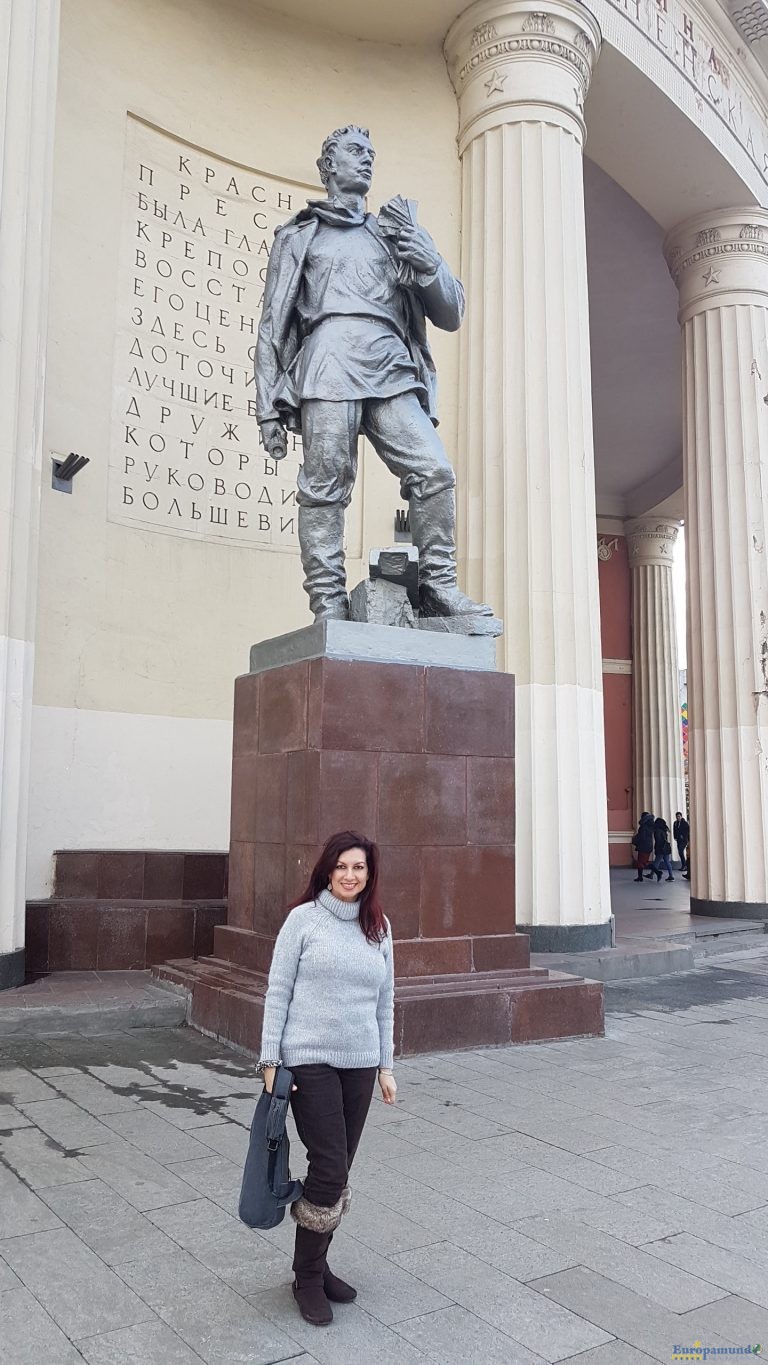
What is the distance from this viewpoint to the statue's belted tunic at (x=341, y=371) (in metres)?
6.24

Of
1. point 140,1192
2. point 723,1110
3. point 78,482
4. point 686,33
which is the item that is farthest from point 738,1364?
point 686,33

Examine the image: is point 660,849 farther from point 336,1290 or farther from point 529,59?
point 336,1290

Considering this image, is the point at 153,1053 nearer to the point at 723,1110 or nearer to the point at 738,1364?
the point at 723,1110

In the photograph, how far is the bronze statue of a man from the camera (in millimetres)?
6227

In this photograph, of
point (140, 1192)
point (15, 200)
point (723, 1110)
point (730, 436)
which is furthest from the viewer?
point (730, 436)

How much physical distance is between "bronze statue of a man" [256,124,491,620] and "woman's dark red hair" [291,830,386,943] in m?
3.36

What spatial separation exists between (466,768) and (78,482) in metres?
4.72

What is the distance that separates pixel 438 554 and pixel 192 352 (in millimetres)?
4801

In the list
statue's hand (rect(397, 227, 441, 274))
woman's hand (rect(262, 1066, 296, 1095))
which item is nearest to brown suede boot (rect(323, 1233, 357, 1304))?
woman's hand (rect(262, 1066, 296, 1095))

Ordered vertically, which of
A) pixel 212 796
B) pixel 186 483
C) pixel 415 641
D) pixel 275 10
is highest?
pixel 275 10

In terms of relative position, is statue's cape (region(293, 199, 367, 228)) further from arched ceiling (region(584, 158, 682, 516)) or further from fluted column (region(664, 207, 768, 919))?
arched ceiling (region(584, 158, 682, 516))

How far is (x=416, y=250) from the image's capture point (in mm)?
6152

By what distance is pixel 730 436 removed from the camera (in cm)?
1415

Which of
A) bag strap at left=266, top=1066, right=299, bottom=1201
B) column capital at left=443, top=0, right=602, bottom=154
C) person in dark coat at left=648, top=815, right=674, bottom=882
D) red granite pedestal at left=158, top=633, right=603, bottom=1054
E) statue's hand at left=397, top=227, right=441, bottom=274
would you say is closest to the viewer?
bag strap at left=266, top=1066, right=299, bottom=1201
